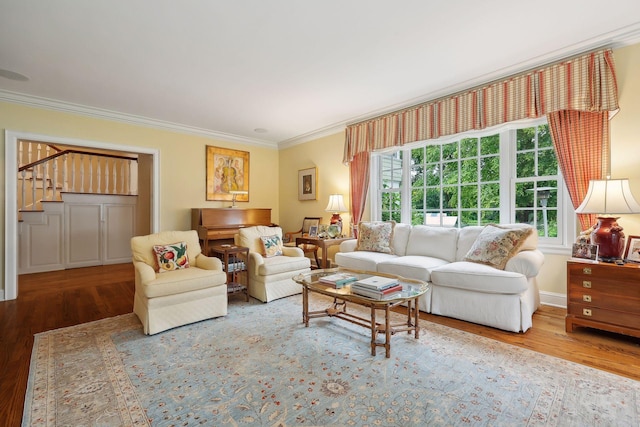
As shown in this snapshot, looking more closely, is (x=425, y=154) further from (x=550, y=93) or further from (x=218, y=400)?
(x=218, y=400)

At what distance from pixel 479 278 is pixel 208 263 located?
2.68 metres

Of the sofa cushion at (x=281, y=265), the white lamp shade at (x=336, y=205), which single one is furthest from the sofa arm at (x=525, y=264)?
the white lamp shade at (x=336, y=205)

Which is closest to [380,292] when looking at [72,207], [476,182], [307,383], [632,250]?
[307,383]

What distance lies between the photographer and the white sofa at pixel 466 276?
2.60 m

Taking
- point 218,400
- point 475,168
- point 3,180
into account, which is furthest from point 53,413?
point 475,168

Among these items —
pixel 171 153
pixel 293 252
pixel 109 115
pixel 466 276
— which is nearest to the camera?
pixel 466 276

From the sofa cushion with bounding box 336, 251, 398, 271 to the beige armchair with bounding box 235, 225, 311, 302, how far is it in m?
0.48

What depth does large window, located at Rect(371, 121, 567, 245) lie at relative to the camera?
10.7ft

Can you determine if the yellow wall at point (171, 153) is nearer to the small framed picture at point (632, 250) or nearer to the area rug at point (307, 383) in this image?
the area rug at point (307, 383)

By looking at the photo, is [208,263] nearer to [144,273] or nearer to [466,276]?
[144,273]

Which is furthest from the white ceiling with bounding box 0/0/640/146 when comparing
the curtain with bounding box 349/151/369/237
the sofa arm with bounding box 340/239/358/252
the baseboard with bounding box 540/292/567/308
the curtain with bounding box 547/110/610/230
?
the baseboard with bounding box 540/292/567/308

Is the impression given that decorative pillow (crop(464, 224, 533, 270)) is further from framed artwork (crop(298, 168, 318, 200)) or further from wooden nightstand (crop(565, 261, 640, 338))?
framed artwork (crop(298, 168, 318, 200))

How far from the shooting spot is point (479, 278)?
2730mm

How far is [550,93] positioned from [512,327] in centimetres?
226
